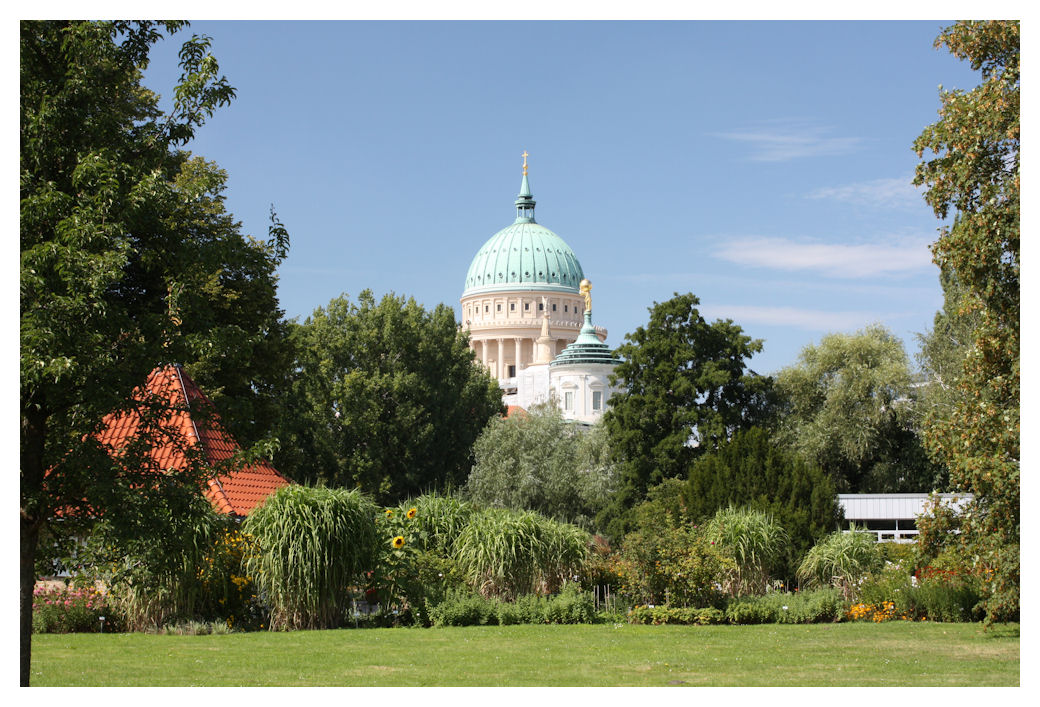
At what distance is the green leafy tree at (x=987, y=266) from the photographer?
1530 cm

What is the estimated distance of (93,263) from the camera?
10305 millimetres

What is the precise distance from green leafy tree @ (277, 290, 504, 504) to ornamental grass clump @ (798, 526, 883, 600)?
25615mm

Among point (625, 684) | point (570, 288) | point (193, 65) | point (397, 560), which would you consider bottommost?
point (625, 684)

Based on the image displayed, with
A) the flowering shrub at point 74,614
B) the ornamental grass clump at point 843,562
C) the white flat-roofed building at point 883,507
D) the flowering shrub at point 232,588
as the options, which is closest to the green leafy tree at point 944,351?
the white flat-roofed building at point 883,507

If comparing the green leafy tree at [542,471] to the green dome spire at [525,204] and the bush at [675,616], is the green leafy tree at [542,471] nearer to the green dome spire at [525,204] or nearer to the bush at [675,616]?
the bush at [675,616]

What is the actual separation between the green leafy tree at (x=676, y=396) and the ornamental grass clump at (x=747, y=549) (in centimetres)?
1918

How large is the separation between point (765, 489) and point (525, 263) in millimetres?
124713

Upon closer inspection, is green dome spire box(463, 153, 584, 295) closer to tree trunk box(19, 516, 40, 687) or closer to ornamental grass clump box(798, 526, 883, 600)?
ornamental grass clump box(798, 526, 883, 600)

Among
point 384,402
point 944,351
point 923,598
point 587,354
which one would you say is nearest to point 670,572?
point 923,598

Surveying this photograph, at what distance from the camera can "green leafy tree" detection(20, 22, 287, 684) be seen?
1040 cm

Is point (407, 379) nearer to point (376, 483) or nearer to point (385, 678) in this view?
point (376, 483)

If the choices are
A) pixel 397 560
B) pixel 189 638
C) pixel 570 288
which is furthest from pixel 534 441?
pixel 570 288
